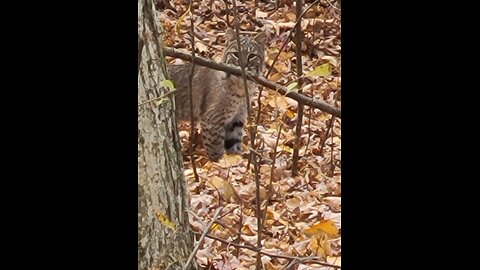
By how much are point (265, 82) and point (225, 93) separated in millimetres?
126

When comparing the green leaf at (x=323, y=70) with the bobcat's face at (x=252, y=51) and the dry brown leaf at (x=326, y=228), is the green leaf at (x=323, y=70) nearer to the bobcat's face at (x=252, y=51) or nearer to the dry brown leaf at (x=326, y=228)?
the bobcat's face at (x=252, y=51)

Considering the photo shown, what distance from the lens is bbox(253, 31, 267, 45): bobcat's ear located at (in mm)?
2504

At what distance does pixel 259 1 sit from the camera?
2.50 meters

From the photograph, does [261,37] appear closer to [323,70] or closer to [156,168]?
[323,70]

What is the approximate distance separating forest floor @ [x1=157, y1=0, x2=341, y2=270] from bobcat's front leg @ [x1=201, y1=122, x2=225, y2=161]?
0.9 inches

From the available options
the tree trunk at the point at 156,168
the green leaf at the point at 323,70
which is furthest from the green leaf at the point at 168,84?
the green leaf at the point at 323,70

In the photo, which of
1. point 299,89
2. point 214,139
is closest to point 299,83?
point 299,89

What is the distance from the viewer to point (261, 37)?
251cm

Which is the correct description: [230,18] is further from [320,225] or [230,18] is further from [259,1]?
[320,225]

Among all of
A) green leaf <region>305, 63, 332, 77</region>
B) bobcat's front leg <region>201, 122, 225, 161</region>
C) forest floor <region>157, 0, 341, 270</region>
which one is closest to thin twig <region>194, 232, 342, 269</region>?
forest floor <region>157, 0, 341, 270</region>

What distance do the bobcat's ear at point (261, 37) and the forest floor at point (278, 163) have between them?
15mm

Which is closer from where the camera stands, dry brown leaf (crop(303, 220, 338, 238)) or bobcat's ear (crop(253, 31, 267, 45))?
dry brown leaf (crop(303, 220, 338, 238))

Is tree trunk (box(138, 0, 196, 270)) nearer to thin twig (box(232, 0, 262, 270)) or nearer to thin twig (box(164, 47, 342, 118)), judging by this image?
thin twig (box(164, 47, 342, 118))

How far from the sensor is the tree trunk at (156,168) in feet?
8.16
